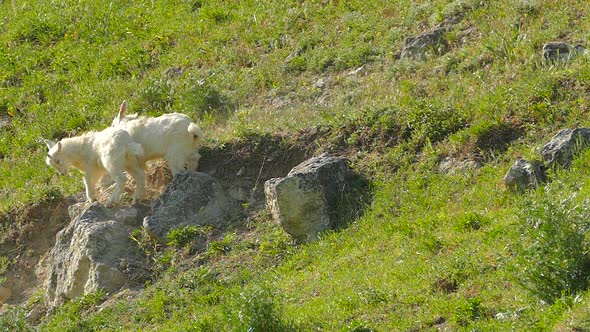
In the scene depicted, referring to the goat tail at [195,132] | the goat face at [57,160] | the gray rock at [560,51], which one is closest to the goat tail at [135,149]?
the goat tail at [195,132]

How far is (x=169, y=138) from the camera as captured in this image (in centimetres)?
1470

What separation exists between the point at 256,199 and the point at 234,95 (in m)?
3.88

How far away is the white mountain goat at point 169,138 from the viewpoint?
1472 cm

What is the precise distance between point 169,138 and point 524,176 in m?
5.31

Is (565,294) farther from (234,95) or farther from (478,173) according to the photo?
(234,95)

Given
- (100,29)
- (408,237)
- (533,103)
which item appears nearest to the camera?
(408,237)

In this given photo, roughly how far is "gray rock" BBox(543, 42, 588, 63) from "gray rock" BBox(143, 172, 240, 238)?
194 inches

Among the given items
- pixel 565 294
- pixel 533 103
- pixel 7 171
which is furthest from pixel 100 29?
pixel 565 294

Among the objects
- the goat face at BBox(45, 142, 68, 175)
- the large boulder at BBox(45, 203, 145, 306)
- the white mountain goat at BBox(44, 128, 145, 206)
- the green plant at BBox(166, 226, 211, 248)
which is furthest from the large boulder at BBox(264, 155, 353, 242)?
the goat face at BBox(45, 142, 68, 175)

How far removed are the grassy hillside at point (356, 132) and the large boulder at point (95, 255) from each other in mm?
363

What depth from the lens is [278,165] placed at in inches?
586

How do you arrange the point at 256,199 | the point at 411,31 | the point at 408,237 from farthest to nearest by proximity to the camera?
the point at 411,31, the point at 256,199, the point at 408,237

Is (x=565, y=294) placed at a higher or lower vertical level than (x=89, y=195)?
higher

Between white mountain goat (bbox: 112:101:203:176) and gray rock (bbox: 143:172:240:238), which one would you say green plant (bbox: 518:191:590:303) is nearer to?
gray rock (bbox: 143:172:240:238)
